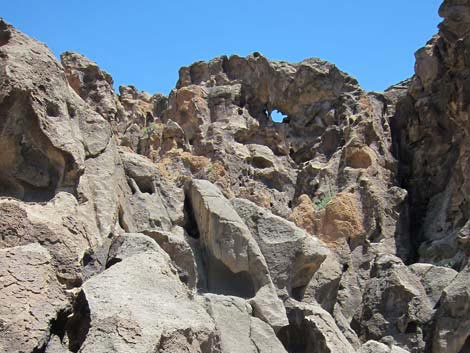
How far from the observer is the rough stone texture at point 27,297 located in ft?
20.7

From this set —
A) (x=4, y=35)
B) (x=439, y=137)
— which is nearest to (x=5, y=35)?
(x=4, y=35)

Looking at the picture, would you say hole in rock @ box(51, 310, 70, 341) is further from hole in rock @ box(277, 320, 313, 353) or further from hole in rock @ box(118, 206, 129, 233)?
hole in rock @ box(277, 320, 313, 353)

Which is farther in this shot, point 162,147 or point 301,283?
point 162,147

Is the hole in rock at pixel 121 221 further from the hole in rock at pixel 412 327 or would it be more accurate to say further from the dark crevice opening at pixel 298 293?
the hole in rock at pixel 412 327

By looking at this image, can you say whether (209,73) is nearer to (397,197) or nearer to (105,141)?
(397,197)

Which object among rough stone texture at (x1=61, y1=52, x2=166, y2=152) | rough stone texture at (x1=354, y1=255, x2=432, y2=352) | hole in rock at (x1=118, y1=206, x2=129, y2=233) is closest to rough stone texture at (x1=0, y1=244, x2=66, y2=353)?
hole in rock at (x1=118, y1=206, x2=129, y2=233)

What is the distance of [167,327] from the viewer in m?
7.05

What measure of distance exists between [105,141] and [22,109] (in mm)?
2231

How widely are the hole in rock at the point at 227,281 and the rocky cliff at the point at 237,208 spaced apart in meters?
0.02

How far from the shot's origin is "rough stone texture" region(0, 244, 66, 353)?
6316 millimetres

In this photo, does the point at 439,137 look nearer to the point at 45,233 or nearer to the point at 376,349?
the point at 376,349

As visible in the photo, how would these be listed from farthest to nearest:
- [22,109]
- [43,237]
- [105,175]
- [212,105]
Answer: [212,105]
[105,175]
[22,109]
[43,237]

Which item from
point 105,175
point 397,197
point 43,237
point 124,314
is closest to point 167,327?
point 124,314

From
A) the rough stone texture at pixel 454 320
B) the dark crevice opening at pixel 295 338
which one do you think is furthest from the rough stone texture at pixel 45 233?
the rough stone texture at pixel 454 320
